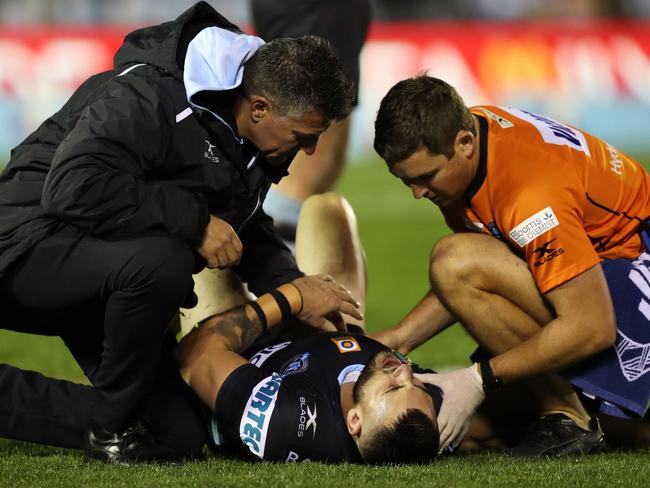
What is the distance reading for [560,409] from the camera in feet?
13.8

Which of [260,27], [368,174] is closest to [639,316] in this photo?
[260,27]

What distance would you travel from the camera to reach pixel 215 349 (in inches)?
154

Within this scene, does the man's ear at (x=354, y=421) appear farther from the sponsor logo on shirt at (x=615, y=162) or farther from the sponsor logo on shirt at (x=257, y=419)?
the sponsor logo on shirt at (x=615, y=162)

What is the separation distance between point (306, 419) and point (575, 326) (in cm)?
94

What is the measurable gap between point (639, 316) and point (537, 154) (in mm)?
690

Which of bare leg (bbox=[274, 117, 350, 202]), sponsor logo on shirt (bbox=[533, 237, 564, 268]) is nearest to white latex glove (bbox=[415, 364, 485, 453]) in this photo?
sponsor logo on shirt (bbox=[533, 237, 564, 268])

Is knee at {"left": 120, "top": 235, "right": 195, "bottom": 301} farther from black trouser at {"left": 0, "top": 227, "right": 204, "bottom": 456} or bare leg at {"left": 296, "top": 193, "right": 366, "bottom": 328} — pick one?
bare leg at {"left": 296, "top": 193, "right": 366, "bottom": 328}

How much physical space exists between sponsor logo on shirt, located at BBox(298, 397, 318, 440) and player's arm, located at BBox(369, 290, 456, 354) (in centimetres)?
81

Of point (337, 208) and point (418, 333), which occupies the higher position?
point (337, 208)

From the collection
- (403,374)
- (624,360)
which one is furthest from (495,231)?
(403,374)

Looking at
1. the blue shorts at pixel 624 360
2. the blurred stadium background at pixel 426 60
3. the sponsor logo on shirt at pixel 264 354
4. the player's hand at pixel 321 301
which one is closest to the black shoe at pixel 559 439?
the blue shorts at pixel 624 360

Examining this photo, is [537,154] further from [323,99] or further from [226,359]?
[226,359]

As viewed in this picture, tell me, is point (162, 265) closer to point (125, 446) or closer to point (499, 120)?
point (125, 446)

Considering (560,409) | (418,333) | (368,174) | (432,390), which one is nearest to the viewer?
(432,390)
